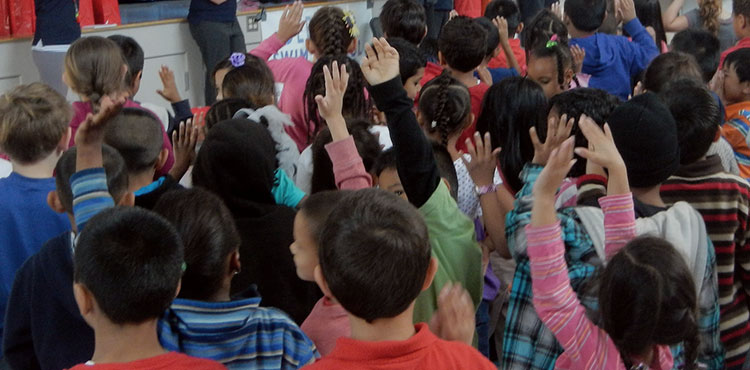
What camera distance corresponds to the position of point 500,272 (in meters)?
2.64

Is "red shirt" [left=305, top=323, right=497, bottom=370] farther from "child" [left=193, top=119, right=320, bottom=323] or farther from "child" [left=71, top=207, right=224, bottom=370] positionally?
"child" [left=193, top=119, right=320, bottom=323]

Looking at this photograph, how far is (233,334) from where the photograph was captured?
1560 millimetres

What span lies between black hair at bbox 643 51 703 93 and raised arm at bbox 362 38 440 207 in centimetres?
155

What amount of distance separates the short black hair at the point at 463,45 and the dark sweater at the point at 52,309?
2295 millimetres

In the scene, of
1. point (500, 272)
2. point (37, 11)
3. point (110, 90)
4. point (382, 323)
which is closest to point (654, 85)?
point (500, 272)

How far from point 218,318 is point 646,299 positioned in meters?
0.76

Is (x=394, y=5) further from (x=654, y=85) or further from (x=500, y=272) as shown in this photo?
(x=500, y=272)

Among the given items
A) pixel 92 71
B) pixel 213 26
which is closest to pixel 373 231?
pixel 92 71

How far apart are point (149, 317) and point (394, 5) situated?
3249 mm

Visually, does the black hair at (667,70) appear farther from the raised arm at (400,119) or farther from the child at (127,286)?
the child at (127,286)

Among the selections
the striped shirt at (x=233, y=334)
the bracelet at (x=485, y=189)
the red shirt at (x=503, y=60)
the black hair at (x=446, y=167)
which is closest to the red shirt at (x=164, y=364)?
the striped shirt at (x=233, y=334)

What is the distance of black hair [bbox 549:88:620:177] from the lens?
2.45m

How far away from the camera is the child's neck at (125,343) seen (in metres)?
1.37

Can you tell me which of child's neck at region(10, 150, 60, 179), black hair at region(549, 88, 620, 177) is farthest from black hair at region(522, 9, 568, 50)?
child's neck at region(10, 150, 60, 179)
